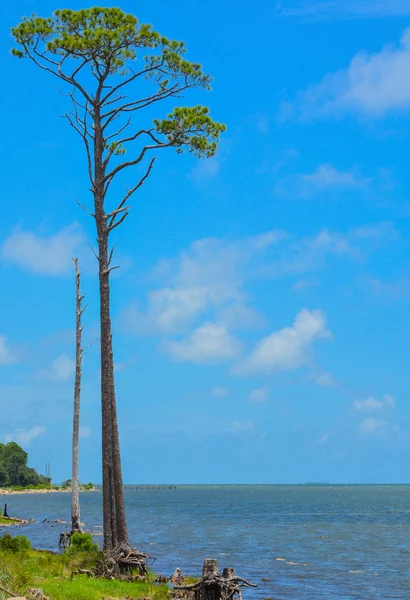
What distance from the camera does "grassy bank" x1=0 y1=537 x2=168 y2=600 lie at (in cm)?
1614

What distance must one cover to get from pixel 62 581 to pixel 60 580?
30 cm

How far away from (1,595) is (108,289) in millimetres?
11901

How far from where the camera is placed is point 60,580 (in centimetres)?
1898

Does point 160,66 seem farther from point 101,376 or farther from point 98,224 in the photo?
point 101,376

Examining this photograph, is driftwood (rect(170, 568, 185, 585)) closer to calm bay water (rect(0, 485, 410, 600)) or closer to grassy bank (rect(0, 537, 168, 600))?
grassy bank (rect(0, 537, 168, 600))

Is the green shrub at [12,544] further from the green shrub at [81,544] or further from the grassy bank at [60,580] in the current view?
the green shrub at [81,544]

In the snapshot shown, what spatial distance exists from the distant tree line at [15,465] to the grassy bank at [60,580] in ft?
499

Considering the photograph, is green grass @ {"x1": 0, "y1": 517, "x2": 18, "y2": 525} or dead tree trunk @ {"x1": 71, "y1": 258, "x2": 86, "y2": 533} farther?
green grass @ {"x1": 0, "y1": 517, "x2": 18, "y2": 525}

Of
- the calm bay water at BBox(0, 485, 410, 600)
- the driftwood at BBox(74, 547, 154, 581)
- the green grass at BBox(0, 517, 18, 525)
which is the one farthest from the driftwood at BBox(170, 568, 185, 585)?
the green grass at BBox(0, 517, 18, 525)

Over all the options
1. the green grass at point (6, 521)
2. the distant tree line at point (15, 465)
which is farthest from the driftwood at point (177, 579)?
the distant tree line at point (15, 465)

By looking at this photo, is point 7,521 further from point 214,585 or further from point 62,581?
point 214,585

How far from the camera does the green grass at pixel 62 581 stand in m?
16.1

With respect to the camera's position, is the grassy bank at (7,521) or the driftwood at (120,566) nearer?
the driftwood at (120,566)

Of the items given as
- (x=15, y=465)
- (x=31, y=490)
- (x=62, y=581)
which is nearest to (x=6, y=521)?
(x=62, y=581)
